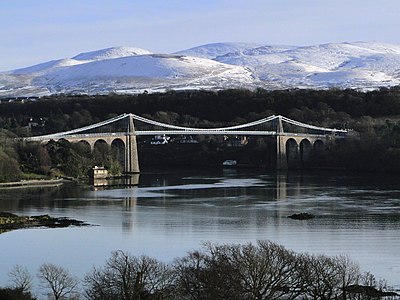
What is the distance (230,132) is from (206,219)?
21.4m

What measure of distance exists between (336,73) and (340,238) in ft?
239

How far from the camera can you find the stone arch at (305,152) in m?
42.5

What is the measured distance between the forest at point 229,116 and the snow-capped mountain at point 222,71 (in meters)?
26.0

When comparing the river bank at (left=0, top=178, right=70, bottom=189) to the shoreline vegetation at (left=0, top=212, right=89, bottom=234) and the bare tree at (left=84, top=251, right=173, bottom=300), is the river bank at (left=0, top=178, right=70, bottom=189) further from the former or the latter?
the bare tree at (left=84, top=251, right=173, bottom=300)

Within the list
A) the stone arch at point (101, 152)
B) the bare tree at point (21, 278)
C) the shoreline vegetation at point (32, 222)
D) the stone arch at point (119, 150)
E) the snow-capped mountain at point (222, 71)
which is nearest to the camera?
the bare tree at point (21, 278)

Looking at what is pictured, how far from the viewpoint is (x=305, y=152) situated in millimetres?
43219

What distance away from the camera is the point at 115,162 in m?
36.2

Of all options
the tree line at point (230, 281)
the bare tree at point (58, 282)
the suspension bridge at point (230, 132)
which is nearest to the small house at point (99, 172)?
the suspension bridge at point (230, 132)

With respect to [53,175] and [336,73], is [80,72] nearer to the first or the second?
[336,73]

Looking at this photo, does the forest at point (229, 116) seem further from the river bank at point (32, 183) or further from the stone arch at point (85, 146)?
the river bank at point (32, 183)

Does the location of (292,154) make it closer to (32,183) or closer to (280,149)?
(280,149)

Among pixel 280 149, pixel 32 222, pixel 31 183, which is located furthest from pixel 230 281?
pixel 280 149

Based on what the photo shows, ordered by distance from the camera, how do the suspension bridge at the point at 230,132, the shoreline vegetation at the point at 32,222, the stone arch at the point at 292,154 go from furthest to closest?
1. the stone arch at the point at 292,154
2. the suspension bridge at the point at 230,132
3. the shoreline vegetation at the point at 32,222

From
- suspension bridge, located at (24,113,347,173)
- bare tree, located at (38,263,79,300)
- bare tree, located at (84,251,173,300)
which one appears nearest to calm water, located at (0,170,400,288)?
bare tree, located at (38,263,79,300)
